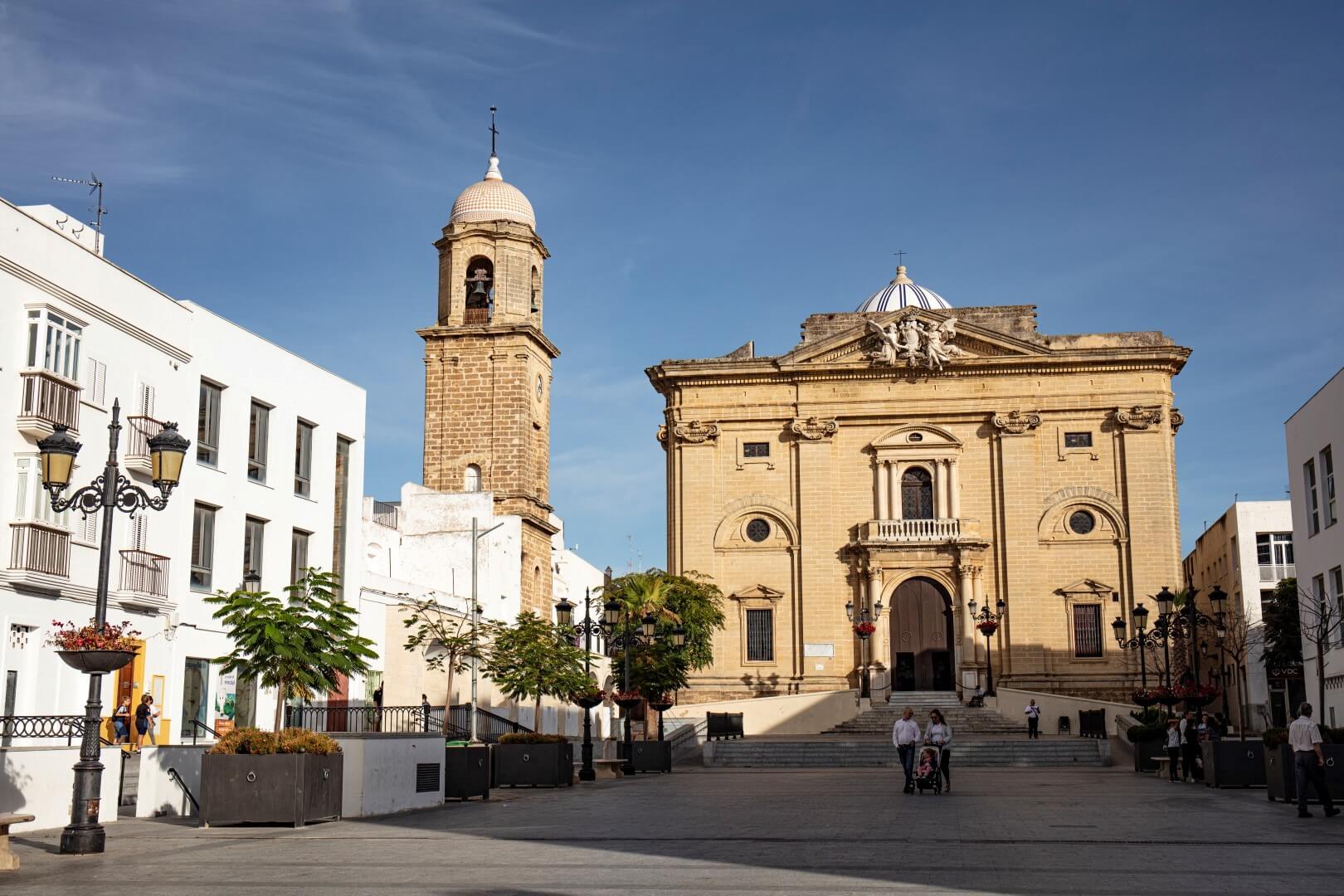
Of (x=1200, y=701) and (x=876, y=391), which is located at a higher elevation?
(x=876, y=391)

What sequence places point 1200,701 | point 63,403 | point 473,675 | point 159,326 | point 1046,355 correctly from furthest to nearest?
point 1046,355 → point 473,675 → point 1200,701 → point 159,326 → point 63,403

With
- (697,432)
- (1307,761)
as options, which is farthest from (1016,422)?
(1307,761)

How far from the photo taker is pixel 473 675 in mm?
43062

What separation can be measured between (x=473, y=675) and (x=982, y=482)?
20.2m

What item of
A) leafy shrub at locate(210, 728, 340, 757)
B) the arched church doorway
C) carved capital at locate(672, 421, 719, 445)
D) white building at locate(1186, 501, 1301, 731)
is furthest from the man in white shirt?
white building at locate(1186, 501, 1301, 731)

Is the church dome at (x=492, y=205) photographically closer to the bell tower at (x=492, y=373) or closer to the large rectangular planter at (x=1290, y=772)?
the bell tower at (x=492, y=373)

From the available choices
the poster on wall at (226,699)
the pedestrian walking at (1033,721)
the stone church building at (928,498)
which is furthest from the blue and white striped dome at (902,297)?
the poster on wall at (226,699)

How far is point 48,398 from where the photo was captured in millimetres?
24359

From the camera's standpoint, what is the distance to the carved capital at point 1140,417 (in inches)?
2035

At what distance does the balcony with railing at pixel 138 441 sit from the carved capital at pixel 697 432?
2916 cm

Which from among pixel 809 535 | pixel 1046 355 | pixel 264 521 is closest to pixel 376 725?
pixel 264 521

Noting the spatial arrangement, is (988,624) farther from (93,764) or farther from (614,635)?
(93,764)

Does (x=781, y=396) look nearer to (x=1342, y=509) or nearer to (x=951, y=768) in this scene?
(x=951, y=768)

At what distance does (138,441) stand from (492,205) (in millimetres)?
32475
